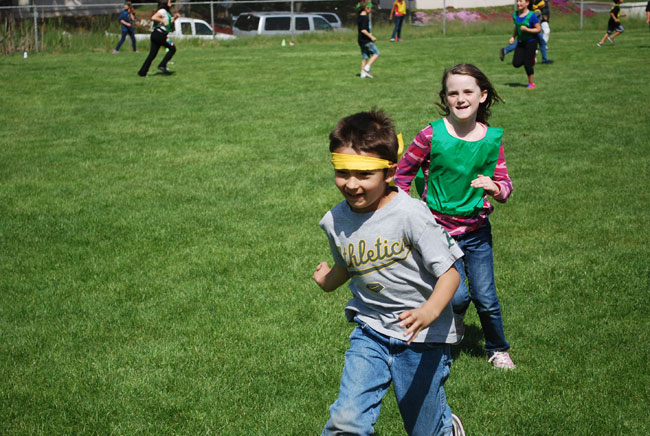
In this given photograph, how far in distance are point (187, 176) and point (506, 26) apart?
26831mm

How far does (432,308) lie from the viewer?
2742 mm

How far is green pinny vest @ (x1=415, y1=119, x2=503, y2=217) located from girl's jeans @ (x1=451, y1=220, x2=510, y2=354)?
0.54 feet

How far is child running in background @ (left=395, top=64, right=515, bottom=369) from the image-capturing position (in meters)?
4.10

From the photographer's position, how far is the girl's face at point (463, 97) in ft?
13.4

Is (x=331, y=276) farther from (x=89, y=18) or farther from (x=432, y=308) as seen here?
(x=89, y=18)

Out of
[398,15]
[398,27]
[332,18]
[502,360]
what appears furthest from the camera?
[332,18]

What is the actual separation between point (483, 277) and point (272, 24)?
28.5m

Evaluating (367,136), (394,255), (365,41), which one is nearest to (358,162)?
(367,136)

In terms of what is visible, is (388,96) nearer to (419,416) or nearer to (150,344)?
(150,344)

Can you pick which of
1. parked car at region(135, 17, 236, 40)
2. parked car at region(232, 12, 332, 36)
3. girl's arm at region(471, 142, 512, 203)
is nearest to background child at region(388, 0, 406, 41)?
parked car at region(232, 12, 332, 36)

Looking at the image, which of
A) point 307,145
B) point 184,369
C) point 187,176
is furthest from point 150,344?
point 307,145

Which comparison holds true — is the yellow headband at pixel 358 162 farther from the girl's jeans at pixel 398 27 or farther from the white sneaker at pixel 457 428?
the girl's jeans at pixel 398 27

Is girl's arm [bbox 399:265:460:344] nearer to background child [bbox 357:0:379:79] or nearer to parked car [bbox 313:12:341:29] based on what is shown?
background child [bbox 357:0:379:79]

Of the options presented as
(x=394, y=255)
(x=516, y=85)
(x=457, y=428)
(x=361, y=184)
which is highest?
(x=361, y=184)
